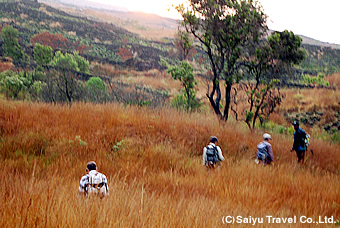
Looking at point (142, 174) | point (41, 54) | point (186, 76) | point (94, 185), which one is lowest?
point (41, 54)

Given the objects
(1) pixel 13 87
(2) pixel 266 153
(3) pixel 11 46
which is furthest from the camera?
(3) pixel 11 46

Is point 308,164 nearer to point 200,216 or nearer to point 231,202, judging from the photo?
point 231,202

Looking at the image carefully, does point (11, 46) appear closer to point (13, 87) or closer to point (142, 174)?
point (13, 87)

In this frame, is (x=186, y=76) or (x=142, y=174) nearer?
(x=142, y=174)

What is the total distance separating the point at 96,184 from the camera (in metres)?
3.43

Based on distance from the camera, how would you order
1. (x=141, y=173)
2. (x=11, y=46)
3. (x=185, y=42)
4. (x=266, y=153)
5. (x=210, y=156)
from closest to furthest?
1. (x=141, y=173)
2. (x=210, y=156)
3. (x=266, y=153)
4. (x=185, y=42)
5. (x=11, y=46)

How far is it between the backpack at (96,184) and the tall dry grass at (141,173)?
167mm

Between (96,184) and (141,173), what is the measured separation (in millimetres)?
1922

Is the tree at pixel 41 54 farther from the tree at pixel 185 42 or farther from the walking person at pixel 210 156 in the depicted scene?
the walking person at pixel 210 156

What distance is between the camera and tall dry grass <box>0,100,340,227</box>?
2361 mm

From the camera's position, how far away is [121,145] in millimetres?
6617

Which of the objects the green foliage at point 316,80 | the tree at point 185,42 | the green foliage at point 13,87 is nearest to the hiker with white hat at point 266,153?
the tree at point 185,42

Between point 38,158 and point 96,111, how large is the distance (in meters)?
3.17

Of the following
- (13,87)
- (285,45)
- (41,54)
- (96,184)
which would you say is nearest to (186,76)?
(285,45)
